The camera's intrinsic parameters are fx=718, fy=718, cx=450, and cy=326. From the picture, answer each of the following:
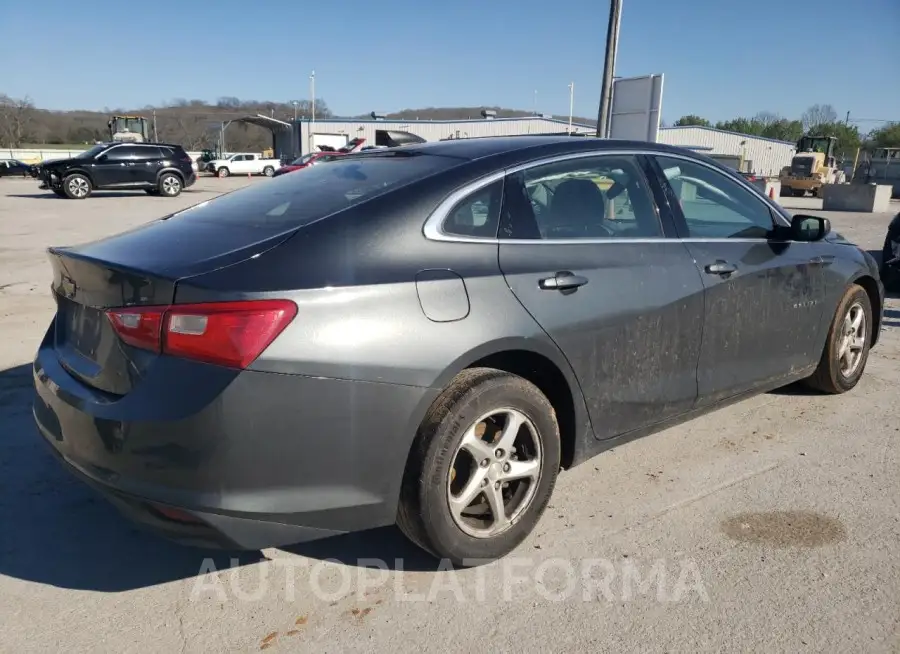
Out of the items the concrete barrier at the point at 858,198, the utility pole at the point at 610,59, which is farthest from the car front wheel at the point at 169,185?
the concrete barrier at the point at 858,198

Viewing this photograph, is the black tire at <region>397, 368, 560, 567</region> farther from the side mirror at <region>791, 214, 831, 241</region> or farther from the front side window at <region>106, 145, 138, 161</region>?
the front side window at <region>106, 145, 138, 161</region>

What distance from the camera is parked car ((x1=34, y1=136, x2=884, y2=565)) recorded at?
85.9 inches

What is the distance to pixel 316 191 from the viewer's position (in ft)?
9.82

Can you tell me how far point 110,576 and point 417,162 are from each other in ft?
6.64

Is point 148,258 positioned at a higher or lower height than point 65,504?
higher

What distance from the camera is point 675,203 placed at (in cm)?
353

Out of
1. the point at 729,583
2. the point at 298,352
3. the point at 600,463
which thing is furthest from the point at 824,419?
the point at 298,352

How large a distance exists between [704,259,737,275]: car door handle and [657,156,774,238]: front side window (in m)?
0.16

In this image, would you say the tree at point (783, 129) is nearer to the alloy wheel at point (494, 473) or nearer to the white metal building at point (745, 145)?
the white metal building at point (745, 145)

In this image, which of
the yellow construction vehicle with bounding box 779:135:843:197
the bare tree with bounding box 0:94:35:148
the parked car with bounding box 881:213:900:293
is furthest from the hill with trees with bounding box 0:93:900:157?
the parked car with bounding box 881:213:900:293

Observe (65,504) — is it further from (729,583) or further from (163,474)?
(729,583)

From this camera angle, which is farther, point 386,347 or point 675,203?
point 675,203

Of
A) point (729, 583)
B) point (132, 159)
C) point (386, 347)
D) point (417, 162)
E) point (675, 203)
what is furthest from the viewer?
point (132, 159)

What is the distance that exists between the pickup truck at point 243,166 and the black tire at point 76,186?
23.6m
